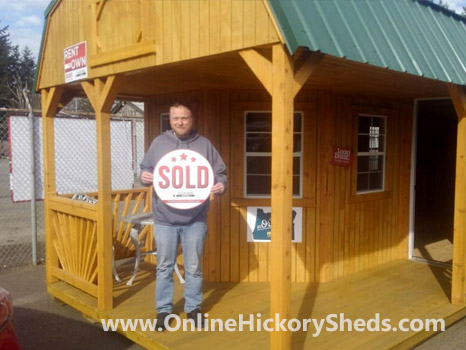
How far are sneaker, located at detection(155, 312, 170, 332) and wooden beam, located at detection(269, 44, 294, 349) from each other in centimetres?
121

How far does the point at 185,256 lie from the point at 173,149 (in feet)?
3.15

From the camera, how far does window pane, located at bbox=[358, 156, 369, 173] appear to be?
605 centimetres

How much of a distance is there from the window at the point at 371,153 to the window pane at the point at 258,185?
1348 millimetres

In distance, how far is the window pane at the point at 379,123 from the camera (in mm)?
6215

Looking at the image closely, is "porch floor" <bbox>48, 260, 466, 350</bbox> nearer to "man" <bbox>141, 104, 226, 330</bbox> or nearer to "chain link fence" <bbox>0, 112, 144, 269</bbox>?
"man" <bbox>141, 104, 226, 330</bbox>

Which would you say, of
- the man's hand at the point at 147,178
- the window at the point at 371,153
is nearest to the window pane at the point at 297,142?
the window at the point at 371,153

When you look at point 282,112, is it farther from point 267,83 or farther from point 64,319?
point 64,319

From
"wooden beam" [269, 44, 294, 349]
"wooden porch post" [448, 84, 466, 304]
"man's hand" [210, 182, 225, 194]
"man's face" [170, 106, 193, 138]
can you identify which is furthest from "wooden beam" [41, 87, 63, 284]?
"wooden porch post" [448, 84, 466, 304]

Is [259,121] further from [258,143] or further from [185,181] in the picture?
[185,181]

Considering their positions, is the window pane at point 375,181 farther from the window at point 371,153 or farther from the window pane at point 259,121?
the window pane at point 259,121

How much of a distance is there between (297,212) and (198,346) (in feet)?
7.34

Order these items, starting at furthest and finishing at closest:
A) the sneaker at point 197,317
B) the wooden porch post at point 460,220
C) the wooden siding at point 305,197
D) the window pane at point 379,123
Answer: the window pane at point 379,123 < the wooden siding at point 305,197 < the wooden porch post at point 460,220 < the sneaker at point 197,317

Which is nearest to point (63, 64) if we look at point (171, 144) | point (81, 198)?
point (81, 198)

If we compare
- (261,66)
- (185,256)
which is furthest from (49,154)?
(261,66)
